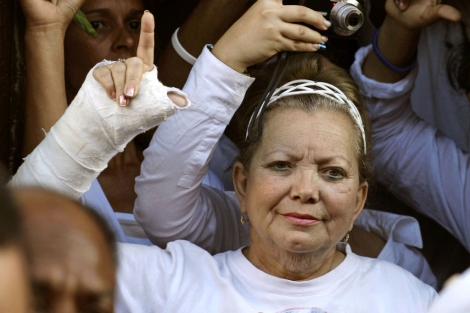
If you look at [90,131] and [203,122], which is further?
[203,122]

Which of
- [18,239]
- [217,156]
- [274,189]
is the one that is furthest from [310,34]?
[18,239]

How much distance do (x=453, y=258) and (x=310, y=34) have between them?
1181mm

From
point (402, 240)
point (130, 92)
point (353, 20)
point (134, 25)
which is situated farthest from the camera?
point (134, 25)

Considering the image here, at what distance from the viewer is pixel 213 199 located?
201 centimetres

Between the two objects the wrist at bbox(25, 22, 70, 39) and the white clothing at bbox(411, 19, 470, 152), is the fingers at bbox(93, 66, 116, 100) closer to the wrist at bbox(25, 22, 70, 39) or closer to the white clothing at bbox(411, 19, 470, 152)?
the wrist at bbox(25, 22, 70, 39)

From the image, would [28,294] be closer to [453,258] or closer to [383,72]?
[383,72]

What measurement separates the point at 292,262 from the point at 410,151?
0.74 meters

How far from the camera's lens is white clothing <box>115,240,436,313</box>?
65.9 inches

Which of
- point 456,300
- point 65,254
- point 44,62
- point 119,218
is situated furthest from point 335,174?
point 65,254

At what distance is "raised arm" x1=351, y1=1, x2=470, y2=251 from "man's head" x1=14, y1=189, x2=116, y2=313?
163 centimetres

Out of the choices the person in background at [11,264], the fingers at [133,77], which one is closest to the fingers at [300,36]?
the fingers at [133,77]

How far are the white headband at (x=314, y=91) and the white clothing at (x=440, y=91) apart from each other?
58 cm

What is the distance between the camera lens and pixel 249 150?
73.1 inches

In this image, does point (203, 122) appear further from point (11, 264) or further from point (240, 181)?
point (11, 264)
